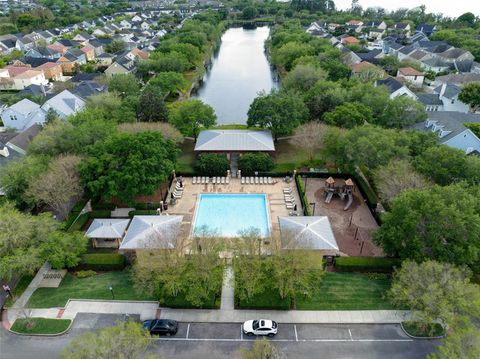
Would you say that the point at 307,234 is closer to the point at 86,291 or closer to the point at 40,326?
the point at 86,291

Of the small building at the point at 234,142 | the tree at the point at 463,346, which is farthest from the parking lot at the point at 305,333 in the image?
the small building at the point at 234,142

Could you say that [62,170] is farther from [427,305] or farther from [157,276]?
[427,305]

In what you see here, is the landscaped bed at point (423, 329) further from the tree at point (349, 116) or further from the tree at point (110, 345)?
the tree at point (349, 116)

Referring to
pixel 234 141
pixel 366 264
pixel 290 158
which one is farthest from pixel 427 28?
pixel 366 264

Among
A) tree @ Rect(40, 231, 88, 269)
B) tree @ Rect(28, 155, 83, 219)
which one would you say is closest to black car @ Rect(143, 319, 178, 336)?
tree @ Rect(40, 231, 88, 269)

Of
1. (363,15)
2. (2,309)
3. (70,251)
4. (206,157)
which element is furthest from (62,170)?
(363,15)
